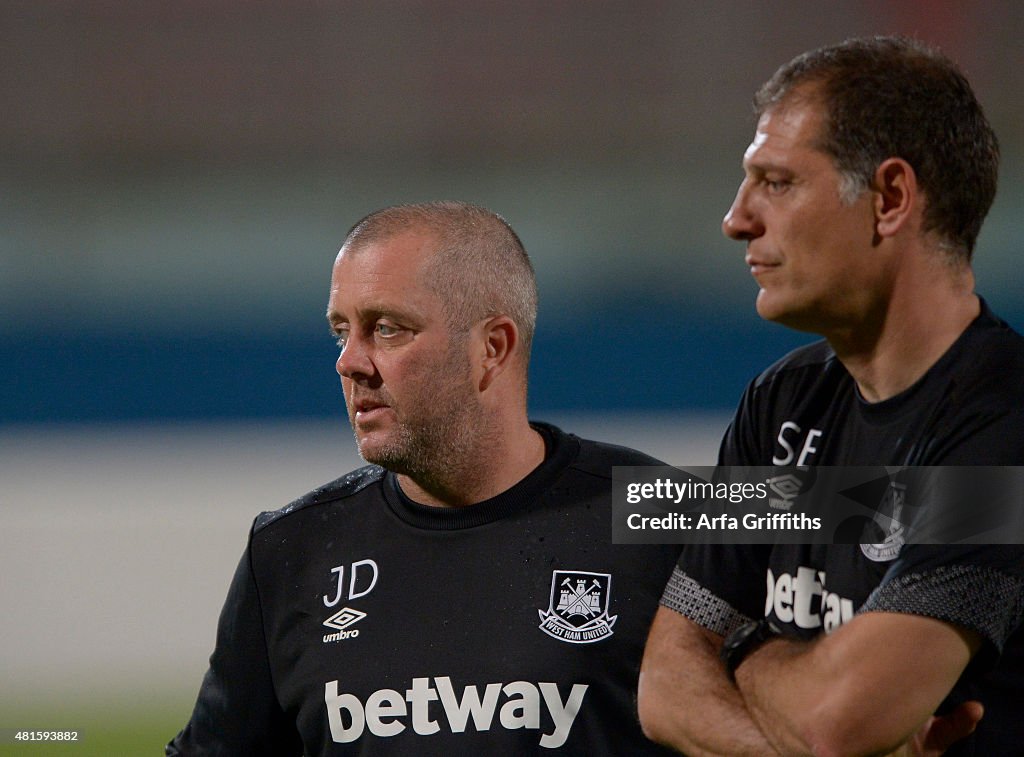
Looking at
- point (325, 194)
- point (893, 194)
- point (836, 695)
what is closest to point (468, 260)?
point (893, 194)

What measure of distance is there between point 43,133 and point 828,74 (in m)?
6.29

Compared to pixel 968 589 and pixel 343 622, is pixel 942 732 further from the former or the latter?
pixel 343 622

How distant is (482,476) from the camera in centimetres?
226

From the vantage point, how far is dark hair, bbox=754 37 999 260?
1.63 meters

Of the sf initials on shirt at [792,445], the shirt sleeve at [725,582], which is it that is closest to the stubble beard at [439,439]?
the shirt sleeve at [725,582]

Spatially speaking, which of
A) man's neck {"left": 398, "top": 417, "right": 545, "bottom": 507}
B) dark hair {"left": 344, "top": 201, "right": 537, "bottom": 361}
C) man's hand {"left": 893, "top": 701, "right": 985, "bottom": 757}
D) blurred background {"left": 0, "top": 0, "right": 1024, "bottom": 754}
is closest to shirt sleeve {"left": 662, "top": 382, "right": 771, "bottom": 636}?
man's hand {"left": 893, "top": 701, "right": 985, "bottom": 757}

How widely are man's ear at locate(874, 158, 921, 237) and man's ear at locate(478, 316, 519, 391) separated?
857 millimetres

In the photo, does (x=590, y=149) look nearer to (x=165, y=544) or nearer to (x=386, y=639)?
(x=165, y=544)

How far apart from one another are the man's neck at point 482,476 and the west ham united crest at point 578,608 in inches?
7.5

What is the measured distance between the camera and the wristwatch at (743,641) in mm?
1681

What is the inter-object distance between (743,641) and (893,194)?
607 mm

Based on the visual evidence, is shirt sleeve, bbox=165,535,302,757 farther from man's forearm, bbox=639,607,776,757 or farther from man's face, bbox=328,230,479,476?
man's forearm, bbox=639,607,776,757

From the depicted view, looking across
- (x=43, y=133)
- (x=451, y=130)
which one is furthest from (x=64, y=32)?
(x=451, y=130)

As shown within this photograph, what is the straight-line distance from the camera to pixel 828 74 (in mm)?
1681
